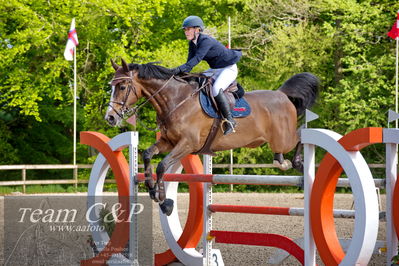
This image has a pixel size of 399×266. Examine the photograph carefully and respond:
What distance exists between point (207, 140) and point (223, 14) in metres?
17.0

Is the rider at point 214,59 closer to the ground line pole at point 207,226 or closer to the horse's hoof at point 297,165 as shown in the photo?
the ground line pole at point 207,226

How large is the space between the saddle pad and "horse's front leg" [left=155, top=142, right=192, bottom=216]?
1.41 feet

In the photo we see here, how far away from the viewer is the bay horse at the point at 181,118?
512 centimetres

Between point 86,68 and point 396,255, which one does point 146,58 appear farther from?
point 396,255

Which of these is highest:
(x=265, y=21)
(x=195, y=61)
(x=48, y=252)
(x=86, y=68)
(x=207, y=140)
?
(x=265, y=21)

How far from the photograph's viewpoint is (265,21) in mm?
20219

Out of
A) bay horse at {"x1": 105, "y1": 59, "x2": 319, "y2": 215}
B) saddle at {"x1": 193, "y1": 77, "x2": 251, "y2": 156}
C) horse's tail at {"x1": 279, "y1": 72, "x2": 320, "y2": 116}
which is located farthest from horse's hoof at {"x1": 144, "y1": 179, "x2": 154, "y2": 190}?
horse's tail at {"x1": 279, "y1": 72, "x2": 320, "y2": 116}

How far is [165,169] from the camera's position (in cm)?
506

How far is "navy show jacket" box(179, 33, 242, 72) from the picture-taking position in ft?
17.3

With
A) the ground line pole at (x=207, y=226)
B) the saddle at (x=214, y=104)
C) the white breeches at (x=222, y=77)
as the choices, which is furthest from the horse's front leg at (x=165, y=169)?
the white breeches at (x=222, y=77)

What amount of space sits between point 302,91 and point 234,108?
0.88 metres

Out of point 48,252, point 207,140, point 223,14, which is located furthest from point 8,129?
point 207,140

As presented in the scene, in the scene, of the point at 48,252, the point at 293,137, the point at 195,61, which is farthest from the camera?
the point at 48,252

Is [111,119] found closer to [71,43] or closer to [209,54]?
[209,54]
